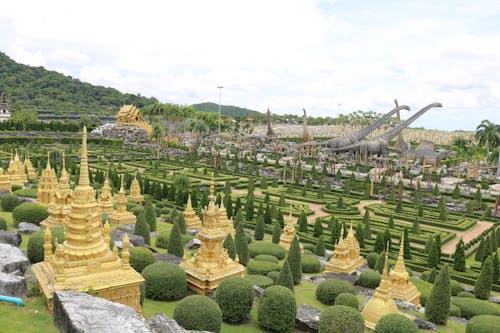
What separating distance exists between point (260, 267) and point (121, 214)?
1358 centimetres

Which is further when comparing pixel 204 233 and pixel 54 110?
pixel 54 110

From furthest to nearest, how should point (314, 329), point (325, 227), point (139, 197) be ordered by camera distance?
point (139, 197) < point (325, 227) < point (314, 329)

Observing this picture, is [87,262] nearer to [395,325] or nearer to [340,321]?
[340,321]

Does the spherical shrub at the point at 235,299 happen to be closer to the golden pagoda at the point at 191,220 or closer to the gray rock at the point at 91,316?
the gray rock at the point at 91,316

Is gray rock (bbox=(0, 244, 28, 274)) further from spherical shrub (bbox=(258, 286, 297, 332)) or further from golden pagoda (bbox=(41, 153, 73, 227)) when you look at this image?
golden pagoda (bbox=(41, 153, 73, 227))

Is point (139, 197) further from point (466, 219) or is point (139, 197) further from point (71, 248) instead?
point (466, 219)

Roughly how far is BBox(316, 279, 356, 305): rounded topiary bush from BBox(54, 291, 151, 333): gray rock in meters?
11.9

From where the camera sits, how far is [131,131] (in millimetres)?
105562

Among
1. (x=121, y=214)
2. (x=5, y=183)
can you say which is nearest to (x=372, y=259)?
(x=121, y=214)

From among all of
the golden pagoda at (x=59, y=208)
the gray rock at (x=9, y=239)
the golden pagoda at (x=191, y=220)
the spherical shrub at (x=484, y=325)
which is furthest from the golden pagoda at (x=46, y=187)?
the spherical shrub at (x=484, y=325)

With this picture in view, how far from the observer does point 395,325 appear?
1473 centimetres

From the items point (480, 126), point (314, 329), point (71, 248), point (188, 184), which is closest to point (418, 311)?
point (314, 329)

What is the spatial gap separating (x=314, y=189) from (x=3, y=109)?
79.9 m

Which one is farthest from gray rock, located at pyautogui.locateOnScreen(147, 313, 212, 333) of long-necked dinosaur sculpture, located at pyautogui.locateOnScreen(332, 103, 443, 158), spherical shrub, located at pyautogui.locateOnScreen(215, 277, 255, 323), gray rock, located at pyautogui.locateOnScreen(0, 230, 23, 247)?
long-necked dinosaur sculpture, located at pyautogui.locateOnScreen(332, 103, 443, 158)
